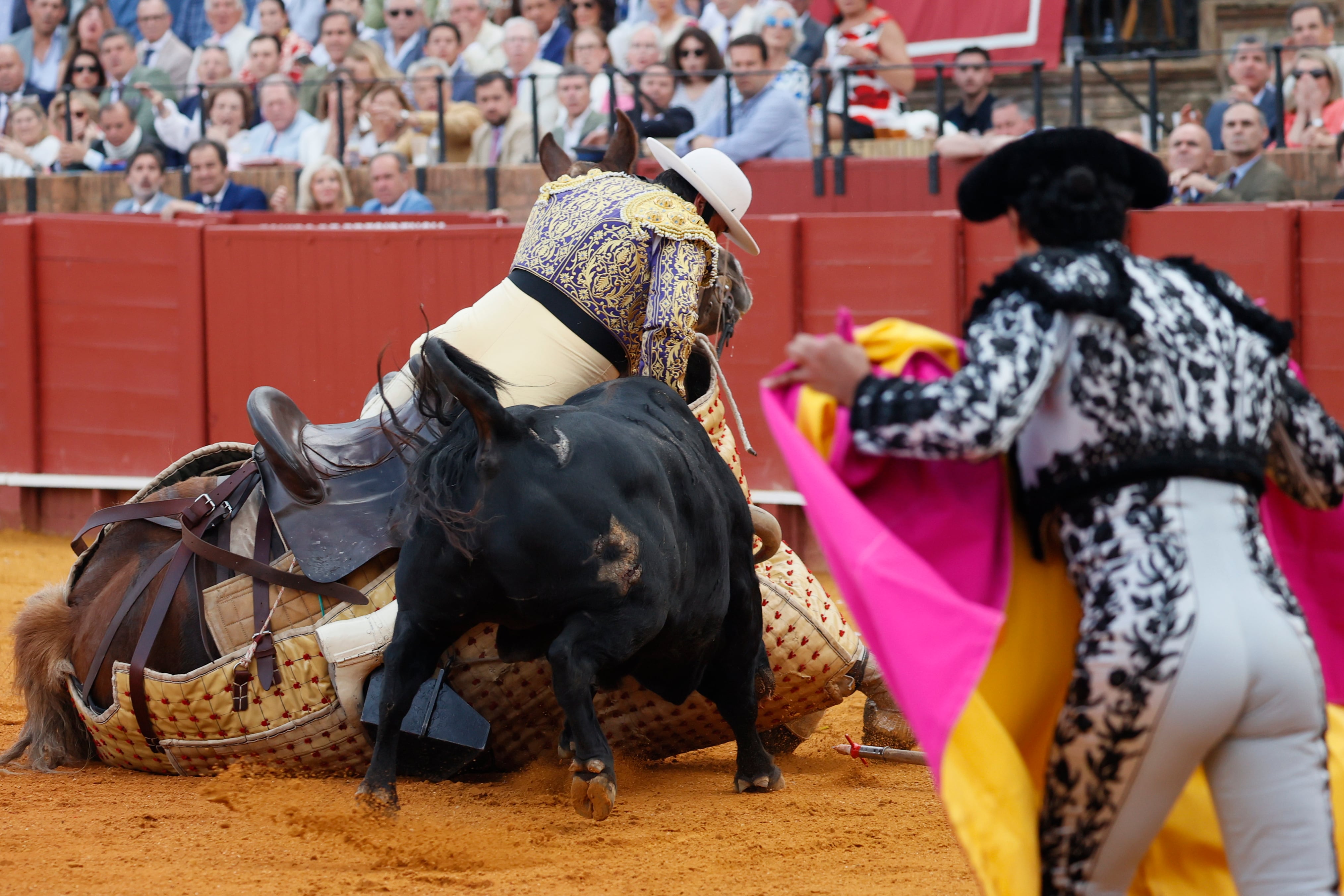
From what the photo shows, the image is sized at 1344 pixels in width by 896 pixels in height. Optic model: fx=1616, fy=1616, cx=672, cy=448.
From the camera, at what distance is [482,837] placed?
3721 mm

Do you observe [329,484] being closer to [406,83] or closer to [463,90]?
[463,90]

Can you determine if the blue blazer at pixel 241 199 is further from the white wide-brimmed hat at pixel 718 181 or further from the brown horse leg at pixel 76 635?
the white wide-brimmed hat at pixel 718 181

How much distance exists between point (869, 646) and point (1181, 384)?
616mm

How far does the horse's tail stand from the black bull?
1.24 meters

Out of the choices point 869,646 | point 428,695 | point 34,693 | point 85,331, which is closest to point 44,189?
point 85,331

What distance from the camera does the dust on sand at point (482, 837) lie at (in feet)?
11.3

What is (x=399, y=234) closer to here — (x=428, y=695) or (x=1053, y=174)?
(x=428, y=695)

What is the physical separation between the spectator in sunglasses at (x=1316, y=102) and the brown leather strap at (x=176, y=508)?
625cm

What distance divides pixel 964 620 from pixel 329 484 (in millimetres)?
2363

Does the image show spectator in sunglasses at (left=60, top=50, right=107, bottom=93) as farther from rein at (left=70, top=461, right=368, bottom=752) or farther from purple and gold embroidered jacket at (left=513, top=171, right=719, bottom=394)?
purple and gold embroidered jacket at (left=513, top=171, right=719, bottom=394)

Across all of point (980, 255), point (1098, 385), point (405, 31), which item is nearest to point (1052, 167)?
point (1098, 385)

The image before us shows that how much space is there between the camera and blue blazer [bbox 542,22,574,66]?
10.8m

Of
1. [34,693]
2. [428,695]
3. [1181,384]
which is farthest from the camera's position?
[34,693]

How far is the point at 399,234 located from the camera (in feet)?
28.2
